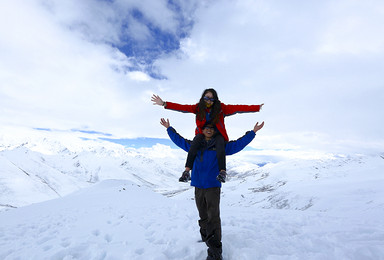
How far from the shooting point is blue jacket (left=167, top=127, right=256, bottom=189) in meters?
4.86

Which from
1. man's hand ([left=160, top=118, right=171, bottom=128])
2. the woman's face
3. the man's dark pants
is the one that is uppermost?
the woman's face

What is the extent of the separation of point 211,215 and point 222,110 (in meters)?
2.64

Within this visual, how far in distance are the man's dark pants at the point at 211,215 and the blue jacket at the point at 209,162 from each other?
0.20 m

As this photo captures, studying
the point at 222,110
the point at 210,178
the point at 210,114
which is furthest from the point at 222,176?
the point at 222,110

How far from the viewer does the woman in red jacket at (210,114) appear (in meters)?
4.75

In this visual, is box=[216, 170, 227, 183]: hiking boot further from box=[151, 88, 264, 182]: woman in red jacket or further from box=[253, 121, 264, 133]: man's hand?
box=[253, 121, 264, 133]: man's hand

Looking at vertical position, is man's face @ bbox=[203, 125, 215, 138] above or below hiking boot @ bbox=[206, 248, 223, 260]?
above

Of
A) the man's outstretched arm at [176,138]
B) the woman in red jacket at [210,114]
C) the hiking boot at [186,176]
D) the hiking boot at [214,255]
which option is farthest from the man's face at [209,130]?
the hiking boot at [214,255]

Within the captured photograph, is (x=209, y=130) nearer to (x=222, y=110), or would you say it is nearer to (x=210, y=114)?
(x=210, y=114)

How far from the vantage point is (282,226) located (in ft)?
23.1

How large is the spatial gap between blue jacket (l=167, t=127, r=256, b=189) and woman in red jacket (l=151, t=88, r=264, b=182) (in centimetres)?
16

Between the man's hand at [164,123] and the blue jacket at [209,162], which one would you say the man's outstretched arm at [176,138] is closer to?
the man's hand at [164,123]

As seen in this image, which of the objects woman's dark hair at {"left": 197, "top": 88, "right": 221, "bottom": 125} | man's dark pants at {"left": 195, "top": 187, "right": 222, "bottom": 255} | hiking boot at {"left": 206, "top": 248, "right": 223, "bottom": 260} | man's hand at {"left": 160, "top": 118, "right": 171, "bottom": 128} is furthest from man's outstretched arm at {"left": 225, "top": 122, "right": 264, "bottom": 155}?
hiking boot at {"left": 206, "top": 248, "right": 223, "bottom": 260}

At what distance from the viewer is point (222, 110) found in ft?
17.1
